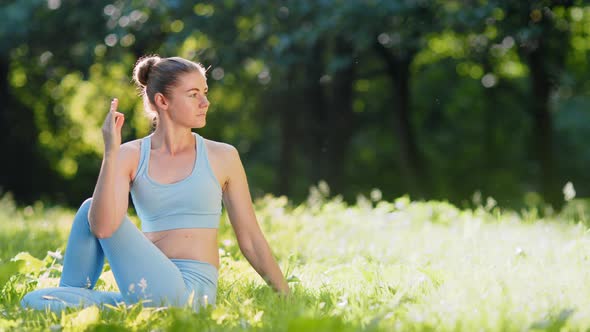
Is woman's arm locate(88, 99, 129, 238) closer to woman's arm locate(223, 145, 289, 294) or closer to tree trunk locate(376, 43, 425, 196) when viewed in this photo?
woman's arm locate(223, 145, 289, 294)

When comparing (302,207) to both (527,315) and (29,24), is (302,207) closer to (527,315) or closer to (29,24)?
(527,315)

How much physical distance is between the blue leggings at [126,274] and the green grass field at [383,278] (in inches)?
4.1

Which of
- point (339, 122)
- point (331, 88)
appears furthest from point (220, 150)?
point (331, 88)

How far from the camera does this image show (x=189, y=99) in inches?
164

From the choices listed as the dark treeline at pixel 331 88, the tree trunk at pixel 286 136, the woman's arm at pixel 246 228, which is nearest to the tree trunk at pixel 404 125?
the dark treeline at pixel 331 88

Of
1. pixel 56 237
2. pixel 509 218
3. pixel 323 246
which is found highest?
pixel 56 237

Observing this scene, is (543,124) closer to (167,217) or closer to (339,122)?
(339,122)

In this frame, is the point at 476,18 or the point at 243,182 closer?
the point at 243,182

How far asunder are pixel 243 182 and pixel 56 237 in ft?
11.7

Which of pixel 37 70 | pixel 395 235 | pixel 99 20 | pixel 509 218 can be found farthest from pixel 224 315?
pixel 37 70

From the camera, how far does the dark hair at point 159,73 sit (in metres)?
4.16

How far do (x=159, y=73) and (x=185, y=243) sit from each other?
38.1 inches

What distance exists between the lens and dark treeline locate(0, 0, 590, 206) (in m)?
11.6

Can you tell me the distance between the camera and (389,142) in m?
23.0
